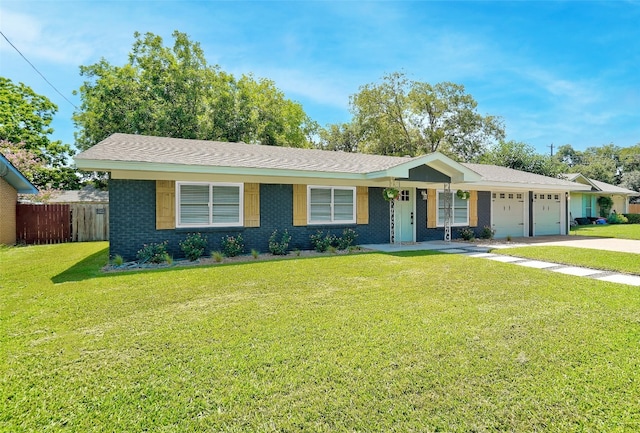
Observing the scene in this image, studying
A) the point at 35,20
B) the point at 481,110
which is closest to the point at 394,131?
the point at 481,110

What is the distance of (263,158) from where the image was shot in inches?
428

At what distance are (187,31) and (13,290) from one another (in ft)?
72.0

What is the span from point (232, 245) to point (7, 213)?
10.1 metres

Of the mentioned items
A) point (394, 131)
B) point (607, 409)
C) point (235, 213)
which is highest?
point (394, 131)

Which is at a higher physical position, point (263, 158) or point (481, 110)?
point (481, 110)

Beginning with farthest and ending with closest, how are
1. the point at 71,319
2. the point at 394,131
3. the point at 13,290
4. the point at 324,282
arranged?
the point at 394,131
the point at 324,282
the point at 13,290
the point at 71,319

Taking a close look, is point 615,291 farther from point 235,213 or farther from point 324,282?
point 235,213

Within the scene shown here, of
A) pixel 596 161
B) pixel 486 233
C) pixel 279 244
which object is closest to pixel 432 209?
pixel 486 233

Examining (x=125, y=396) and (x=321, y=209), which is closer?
(x=125, y=396)

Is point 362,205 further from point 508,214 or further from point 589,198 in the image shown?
point 589,198

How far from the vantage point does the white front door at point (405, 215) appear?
1261cm

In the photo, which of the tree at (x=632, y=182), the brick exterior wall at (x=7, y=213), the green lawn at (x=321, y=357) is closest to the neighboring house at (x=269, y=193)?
the green lawn at (x=321, y=357)

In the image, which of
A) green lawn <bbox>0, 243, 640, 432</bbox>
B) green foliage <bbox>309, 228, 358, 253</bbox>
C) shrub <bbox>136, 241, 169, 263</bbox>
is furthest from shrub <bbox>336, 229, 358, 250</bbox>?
shrub <bbox>136, 241, 169, 263</bbox>

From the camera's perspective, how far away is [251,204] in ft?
32.9
